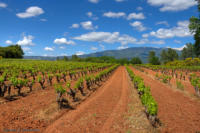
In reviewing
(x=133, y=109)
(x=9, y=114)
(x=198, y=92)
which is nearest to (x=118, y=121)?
(x=133, y=109)

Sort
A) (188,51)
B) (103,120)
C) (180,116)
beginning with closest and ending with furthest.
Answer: (103,120)
(180,116)
(188,51)

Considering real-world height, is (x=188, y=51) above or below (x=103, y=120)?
above

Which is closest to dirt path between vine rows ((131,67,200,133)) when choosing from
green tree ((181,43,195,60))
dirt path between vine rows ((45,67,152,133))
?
dirt path between vine rows ((45,67,152,133))

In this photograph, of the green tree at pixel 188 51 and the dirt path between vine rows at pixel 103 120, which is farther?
the green tree at pixel 188 51

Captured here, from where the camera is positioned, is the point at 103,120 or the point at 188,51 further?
the point at 188,51

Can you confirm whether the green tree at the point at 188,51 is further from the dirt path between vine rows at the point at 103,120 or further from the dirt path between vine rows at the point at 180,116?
the dirt path between vine rows at the point at 103,120

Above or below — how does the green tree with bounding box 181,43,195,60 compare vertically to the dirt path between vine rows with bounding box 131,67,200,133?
above

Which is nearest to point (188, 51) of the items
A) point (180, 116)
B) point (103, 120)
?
point (180, 116)

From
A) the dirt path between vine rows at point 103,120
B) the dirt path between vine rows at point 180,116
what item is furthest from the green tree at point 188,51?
the dirt path between vine rows at point 103,120

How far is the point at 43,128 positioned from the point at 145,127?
17.9ft

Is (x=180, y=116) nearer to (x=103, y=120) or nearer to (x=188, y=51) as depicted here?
(x=103, y=120)

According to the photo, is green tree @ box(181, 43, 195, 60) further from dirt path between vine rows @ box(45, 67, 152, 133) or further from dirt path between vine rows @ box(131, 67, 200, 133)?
dirt path between vine rows @ box(45, 67, 152, 133)

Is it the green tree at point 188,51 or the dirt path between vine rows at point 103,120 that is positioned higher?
the green tree at point 188,51

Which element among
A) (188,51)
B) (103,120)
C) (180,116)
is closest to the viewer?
(103,120)
